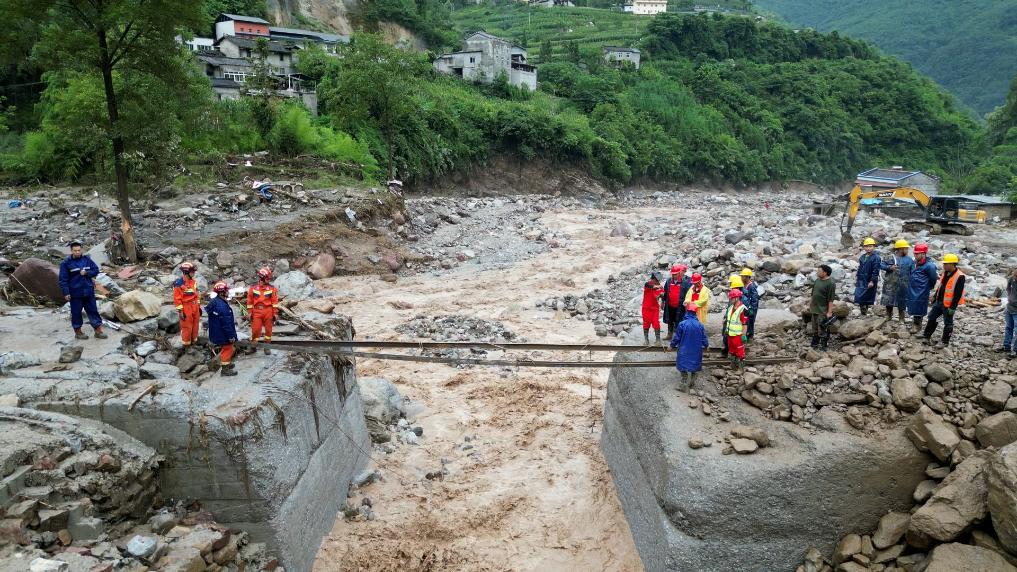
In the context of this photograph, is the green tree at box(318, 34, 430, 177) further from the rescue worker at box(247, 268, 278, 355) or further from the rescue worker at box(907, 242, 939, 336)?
the rescue worker at box(907, 242, 939, 336)

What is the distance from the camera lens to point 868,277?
786cm

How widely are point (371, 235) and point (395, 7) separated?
41.5 m

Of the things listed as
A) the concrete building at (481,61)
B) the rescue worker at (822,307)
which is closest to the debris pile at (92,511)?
the rescue worker at (822,307)

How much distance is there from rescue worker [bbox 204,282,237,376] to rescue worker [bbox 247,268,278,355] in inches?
14.2

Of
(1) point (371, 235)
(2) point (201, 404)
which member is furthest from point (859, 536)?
(1) point (371, 235)

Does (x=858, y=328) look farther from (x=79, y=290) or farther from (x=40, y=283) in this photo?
(x=40, y=283)

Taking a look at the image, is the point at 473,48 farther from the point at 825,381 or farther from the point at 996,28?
the point at 996,28

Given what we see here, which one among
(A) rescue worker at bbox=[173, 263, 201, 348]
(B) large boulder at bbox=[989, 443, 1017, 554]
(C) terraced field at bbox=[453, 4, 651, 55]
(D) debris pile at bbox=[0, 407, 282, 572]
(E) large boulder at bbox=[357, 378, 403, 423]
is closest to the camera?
(D) debris pile at bbox=[0, 407, 282, 572]

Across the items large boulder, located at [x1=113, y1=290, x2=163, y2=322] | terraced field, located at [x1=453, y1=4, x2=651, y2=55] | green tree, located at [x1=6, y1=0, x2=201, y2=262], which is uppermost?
terraced field, located at [x1=453, y1=4, x2=651, y2=55]

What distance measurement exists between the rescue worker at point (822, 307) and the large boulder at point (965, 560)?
2.75 m

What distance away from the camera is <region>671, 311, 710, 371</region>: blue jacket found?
6.69m

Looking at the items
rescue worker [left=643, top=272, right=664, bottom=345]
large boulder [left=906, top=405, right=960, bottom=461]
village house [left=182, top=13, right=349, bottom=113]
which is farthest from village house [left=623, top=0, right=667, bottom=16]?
large boulder [left=906, top=405, right=960, bottom=461]

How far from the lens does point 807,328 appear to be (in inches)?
311

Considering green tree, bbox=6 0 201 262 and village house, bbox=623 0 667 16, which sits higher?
village house, bbox=623 0 667 16
